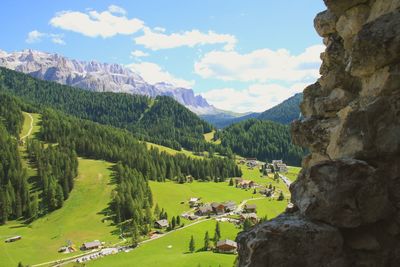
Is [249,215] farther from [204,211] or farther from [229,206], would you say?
[204,211]

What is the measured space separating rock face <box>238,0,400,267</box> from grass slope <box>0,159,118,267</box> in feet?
432

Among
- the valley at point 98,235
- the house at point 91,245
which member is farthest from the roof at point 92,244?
the valley at point 98,235

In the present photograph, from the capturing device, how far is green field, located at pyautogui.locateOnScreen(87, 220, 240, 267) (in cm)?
11162

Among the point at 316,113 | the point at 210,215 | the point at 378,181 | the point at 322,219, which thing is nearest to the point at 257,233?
the point at 322,219

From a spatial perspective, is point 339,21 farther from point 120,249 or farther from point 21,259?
point 21,259

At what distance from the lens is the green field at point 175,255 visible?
11162 centimetres

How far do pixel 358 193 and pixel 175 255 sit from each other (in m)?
111

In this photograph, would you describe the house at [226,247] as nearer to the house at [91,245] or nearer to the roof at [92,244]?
the house at [91,245]

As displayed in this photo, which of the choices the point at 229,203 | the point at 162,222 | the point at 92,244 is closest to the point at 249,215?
the point at 229,203

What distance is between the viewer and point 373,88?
20141mm

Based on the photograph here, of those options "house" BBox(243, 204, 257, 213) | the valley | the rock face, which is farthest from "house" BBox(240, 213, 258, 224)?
the rock face

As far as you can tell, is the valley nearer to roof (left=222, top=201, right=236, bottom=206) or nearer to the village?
the village

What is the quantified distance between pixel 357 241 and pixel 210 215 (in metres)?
169

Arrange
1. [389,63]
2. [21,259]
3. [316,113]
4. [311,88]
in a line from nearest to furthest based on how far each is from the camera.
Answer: [389,63]
[316,113]
[311,88]
[21,259]
